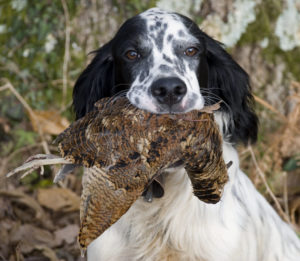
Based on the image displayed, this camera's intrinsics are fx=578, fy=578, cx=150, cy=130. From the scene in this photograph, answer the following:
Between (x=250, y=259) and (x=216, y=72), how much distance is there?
3.49ft

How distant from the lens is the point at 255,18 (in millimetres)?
5016

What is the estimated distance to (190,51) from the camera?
3053mm

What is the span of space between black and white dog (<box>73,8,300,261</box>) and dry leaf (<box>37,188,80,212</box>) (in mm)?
1412

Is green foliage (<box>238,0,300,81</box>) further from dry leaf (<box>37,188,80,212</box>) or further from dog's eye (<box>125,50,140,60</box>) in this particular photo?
dog's eye (<box>125,50,140,60</box>)

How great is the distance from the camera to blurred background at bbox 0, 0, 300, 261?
15.7ft

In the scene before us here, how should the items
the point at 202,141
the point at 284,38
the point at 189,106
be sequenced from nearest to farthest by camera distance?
the point at 202,141
the point at 189,106
the point at 284,38

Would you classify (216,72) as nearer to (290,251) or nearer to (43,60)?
(290,251)

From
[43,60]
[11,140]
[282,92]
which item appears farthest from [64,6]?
[282,92]

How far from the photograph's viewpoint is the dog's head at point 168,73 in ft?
8.31

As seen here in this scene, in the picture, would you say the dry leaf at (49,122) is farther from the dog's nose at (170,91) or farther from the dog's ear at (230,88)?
the dog's nose at (170,91)

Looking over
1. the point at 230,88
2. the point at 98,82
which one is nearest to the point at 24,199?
the point at 98,82

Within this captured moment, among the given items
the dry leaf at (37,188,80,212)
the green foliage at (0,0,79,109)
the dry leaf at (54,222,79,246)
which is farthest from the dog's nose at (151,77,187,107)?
the green foliage at (0,0,79,109)

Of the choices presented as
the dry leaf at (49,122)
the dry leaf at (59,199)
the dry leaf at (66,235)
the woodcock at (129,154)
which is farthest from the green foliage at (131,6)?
the woodcock at (129,154)

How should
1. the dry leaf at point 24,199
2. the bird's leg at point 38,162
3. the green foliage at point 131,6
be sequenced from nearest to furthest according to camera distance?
1. the bird's leg at point 38,162
2. the dry leaf at point 24,199
3. the green foliage at point 131,6
